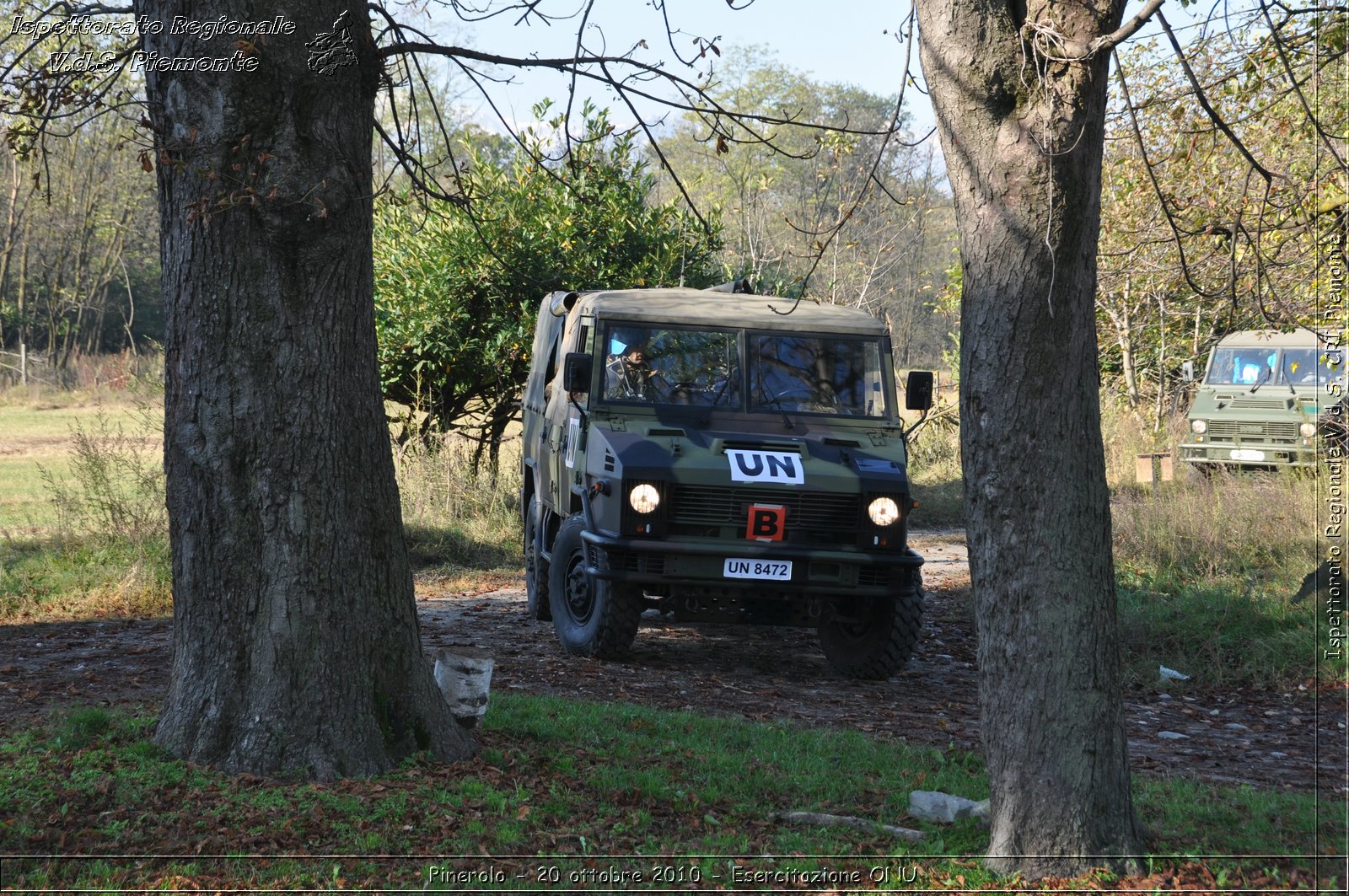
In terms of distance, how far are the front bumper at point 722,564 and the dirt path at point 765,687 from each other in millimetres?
663

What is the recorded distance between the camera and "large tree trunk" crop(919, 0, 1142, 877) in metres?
3.84

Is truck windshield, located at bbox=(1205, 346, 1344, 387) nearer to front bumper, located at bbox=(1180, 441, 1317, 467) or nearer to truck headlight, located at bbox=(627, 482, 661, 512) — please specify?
Answer: front bumper, located at bbox=(1180, 441, 1317, 467)

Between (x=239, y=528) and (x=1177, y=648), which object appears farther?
(x=1177, y=648)

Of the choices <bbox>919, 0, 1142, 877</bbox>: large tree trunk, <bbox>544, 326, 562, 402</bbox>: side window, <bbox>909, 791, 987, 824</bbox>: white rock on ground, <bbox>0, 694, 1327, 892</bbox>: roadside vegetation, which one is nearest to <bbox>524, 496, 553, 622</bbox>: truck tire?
<bbox>544, 326, 562, 402</bbox>: side window

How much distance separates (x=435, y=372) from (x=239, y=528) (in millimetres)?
10439

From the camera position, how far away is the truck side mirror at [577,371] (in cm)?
819

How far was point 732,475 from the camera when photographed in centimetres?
768

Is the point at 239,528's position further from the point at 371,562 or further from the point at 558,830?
the point at 558,830

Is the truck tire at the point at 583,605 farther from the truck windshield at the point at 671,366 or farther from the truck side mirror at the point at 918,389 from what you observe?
the truck side mirror at the point at 918,389

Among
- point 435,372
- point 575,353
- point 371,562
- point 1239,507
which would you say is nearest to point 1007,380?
point 371,562

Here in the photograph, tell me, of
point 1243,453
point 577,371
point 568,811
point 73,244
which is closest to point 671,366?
point 577,371

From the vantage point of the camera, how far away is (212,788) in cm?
451

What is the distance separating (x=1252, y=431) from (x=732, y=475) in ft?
37.1

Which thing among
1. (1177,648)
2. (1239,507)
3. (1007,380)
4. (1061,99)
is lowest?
(1177,648)
